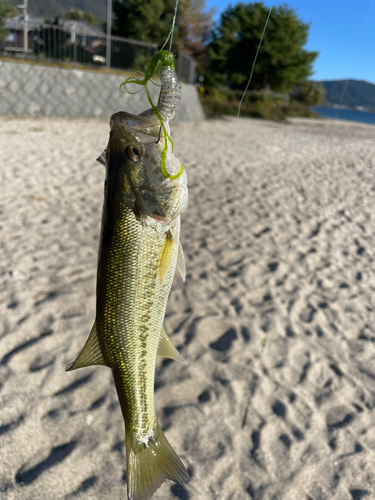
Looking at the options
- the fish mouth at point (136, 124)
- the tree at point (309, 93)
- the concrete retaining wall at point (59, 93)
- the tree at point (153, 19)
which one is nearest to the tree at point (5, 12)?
the concrete retaining wall at point (59, 93)

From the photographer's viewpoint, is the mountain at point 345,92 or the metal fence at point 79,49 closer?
the mountain at point 345,92

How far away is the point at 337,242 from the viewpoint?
5.59m

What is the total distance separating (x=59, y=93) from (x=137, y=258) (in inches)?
538

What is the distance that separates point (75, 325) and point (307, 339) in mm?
2282

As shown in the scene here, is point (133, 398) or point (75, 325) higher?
point (133, 398)

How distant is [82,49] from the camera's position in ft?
53.3

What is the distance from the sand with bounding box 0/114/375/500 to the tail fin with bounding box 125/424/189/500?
0.68 m

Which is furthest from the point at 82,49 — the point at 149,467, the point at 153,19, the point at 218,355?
the point at 149,467

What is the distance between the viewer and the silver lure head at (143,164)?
136 cm

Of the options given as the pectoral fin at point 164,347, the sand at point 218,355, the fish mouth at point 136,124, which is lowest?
the sand at point 218,355

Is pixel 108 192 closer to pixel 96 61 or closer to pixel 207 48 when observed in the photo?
pixel 96 61

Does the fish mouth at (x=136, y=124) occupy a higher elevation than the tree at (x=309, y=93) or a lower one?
lower

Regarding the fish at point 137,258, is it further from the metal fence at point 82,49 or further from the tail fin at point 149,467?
the metal fence at point 82,49

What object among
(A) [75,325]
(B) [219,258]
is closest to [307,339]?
(B) [219,258]
